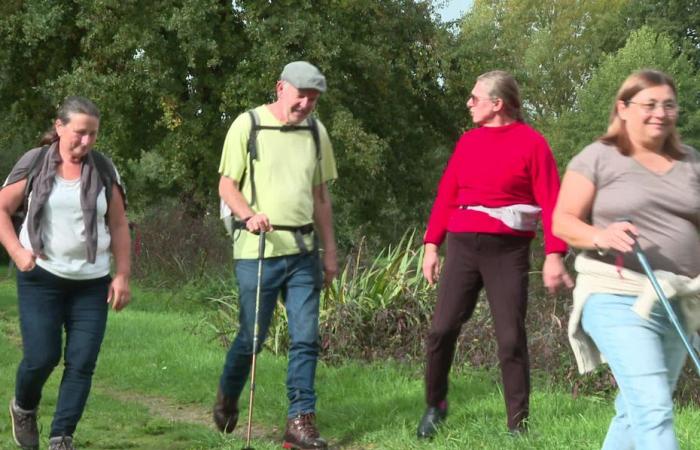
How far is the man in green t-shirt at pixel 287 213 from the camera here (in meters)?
6.11

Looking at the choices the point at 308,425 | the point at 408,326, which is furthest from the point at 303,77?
the point at 408,326

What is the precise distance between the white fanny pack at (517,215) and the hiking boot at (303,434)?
4.72 ft

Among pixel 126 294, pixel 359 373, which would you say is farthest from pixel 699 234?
pixel 359 373

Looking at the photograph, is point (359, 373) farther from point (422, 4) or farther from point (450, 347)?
point (422, 4)

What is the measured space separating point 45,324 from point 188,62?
17856mm

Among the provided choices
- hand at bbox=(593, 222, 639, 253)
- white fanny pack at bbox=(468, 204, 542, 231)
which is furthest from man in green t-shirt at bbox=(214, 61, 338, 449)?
hand at bbox=(593, 222, 639, 253)

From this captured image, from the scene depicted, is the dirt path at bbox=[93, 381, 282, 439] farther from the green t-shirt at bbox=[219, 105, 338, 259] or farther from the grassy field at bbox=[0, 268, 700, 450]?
the green t-shirt at bbox=[219, 105, 338, 259]

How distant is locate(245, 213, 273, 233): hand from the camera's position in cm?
596

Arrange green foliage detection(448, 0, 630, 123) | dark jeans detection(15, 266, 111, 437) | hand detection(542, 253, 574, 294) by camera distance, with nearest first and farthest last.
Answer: hand detection(542, 253, 574, 294) < dark jeans detection(15, 266, 111, 437) < green foliage detection(448, 0, 630, 123)

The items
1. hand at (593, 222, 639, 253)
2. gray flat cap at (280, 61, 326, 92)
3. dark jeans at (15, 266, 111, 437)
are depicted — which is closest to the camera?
hand at (593, 222, 639, 253)

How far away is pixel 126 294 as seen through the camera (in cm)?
594

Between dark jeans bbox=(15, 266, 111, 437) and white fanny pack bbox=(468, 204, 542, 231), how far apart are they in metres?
1.97

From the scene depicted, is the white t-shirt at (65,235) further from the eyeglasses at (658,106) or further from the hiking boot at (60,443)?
the eyeglasses at (658,106)

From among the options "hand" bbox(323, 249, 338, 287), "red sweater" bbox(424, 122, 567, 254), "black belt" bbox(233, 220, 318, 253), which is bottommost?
"hand" bbox(323, 249, 338, 287)
